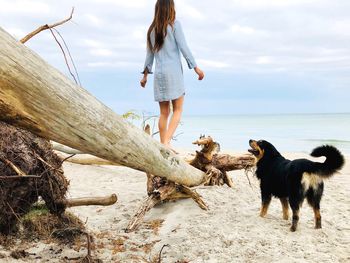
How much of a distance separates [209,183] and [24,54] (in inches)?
185

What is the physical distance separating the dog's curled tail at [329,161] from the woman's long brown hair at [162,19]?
3097mm

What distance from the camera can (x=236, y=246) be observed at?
4.68 metres

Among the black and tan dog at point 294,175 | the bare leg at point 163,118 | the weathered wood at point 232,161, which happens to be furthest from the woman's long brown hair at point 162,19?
the black and tan dog at point 294,175

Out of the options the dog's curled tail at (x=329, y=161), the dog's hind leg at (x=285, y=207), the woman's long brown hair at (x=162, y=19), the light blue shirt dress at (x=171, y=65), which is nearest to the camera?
the dog's curled tail at (x=329, y=161)

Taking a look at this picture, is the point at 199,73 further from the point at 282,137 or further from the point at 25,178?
the point at 282,137

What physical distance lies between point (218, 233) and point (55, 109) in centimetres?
296

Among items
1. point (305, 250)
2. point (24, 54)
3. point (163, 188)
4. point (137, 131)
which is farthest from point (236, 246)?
point (24, 54)

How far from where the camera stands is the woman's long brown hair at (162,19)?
6559 millimetres

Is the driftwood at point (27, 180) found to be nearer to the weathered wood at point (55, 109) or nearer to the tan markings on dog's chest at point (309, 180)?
the weathered wood at point (55, 109)

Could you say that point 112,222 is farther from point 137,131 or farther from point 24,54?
point 24,54

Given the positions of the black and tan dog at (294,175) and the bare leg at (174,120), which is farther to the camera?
the bare leg at (174,120)

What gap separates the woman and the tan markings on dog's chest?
93.3 inches

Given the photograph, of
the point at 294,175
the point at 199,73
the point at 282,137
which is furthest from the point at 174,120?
the point at 282,137

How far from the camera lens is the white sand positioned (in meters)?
4.49
